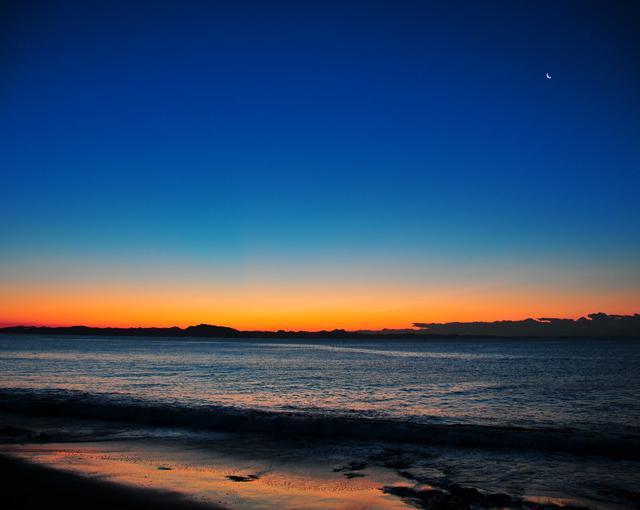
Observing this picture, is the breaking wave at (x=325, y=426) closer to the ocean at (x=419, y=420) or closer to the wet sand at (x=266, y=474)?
the ocean at (x=419, y=420)

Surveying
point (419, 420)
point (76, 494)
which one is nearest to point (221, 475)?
point (76, 494)

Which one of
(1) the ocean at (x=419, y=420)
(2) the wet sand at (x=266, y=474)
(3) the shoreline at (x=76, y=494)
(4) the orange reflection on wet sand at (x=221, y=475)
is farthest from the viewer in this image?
(1) the ocean at (x=419, y=420)

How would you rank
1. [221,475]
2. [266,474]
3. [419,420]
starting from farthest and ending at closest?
[419,420]
[266,474]
[221,475]

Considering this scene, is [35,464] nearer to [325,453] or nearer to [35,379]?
[325,453]

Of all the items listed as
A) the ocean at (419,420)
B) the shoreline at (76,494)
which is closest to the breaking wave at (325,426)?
the ocean at (419,420)

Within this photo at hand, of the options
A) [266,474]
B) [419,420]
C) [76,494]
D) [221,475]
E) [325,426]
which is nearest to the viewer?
[76,494]

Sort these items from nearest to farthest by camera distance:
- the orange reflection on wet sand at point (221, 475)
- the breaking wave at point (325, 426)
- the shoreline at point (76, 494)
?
the shoreline at point (76, 494) < the orange reflection on wet sand at point (221, 475) < the breaking wave at point (325, 426)

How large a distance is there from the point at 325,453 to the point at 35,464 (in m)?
8.83

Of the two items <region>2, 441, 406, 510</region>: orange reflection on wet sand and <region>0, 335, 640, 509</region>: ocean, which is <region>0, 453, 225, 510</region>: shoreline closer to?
<region>2, 441, 406, 510</region>: orange reflection on wet sand

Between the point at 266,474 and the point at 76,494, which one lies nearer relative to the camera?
the point at 76,494

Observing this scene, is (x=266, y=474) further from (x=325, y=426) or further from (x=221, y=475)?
(x=325, y=426)

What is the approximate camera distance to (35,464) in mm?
12484

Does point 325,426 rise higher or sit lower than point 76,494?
lower

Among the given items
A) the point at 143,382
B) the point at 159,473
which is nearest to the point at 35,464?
the point at 159,473
